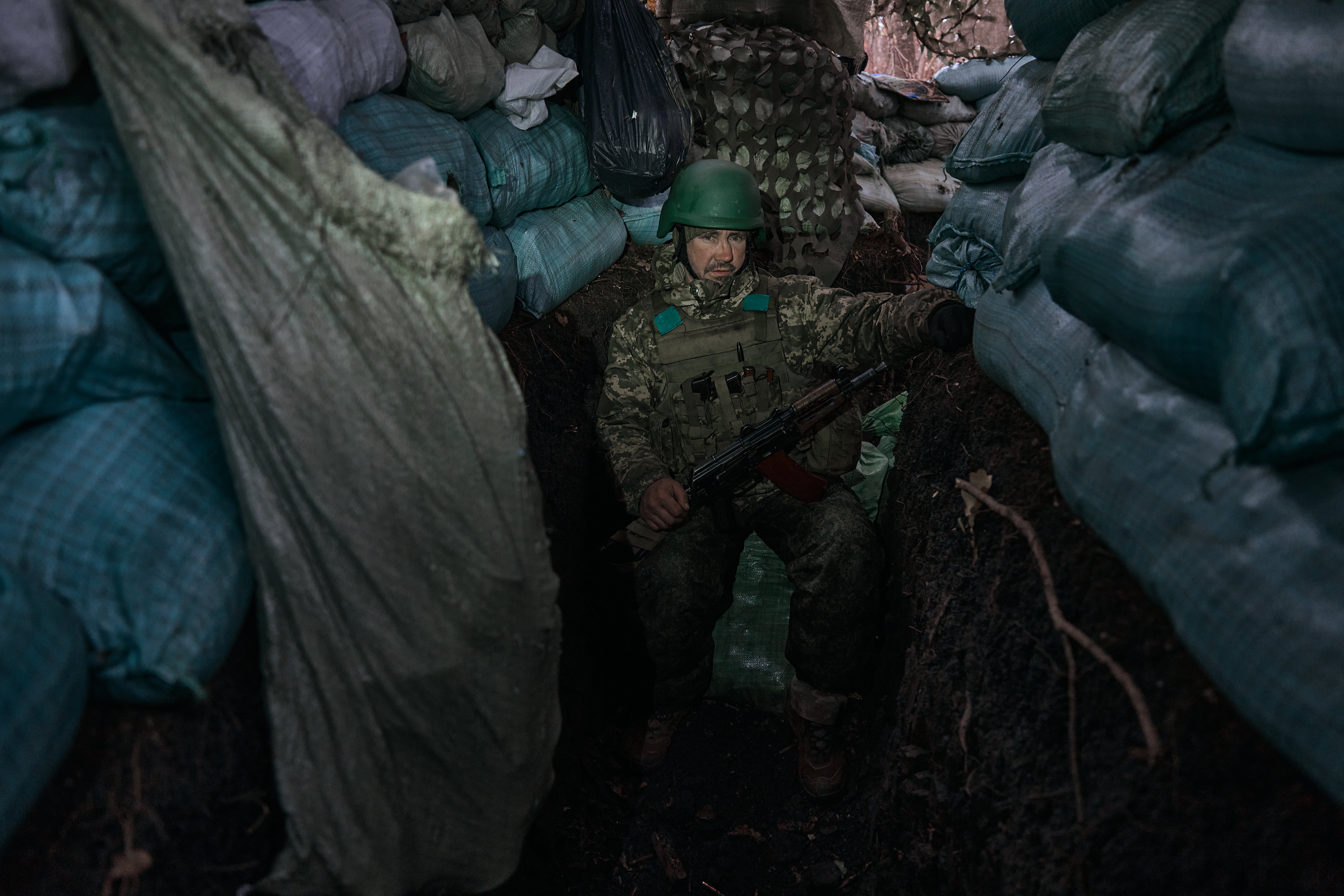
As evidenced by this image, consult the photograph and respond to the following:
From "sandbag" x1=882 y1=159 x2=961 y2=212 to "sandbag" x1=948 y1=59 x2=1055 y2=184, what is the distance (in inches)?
66.7

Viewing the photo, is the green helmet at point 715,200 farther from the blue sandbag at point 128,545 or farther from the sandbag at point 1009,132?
the blue sandbag at point 128,545

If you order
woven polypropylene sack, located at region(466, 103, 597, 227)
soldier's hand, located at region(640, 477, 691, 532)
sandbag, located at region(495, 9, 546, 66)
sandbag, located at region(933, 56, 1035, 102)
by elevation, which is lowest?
soldier's hand, located at region(640, 477, 691, 532)

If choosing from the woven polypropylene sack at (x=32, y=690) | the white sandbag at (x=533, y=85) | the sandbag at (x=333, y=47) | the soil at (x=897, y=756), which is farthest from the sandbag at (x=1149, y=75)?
the woven polypropylene sack at (x=32, y=690)

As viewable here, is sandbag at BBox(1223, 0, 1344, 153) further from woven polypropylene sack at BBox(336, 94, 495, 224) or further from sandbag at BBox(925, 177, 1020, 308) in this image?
woven polypropylene sack at BBox(336, 94, 495, 224)

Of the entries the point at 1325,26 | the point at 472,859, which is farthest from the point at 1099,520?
the point at 472,859

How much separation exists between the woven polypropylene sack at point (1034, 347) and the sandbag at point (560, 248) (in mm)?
1407

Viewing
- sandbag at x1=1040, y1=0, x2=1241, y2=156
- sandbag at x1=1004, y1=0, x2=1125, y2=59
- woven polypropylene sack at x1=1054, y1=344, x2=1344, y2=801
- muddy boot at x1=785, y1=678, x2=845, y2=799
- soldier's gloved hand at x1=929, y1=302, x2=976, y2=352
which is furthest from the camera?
muddy boot at x1=785, y1=678, x2=845, y2=799

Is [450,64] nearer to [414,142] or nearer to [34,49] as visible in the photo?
[414,142]

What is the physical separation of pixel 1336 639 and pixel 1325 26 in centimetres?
Result: 90

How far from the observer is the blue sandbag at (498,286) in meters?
2.30

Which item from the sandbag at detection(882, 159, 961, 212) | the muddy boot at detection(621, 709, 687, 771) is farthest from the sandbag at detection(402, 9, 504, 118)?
the sandbag at detection(882, 159, 961, 212)

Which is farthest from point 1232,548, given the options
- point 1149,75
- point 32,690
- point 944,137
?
point 944,137

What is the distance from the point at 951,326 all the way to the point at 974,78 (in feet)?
10.4

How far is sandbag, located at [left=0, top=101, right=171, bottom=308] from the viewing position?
120 centimetres
